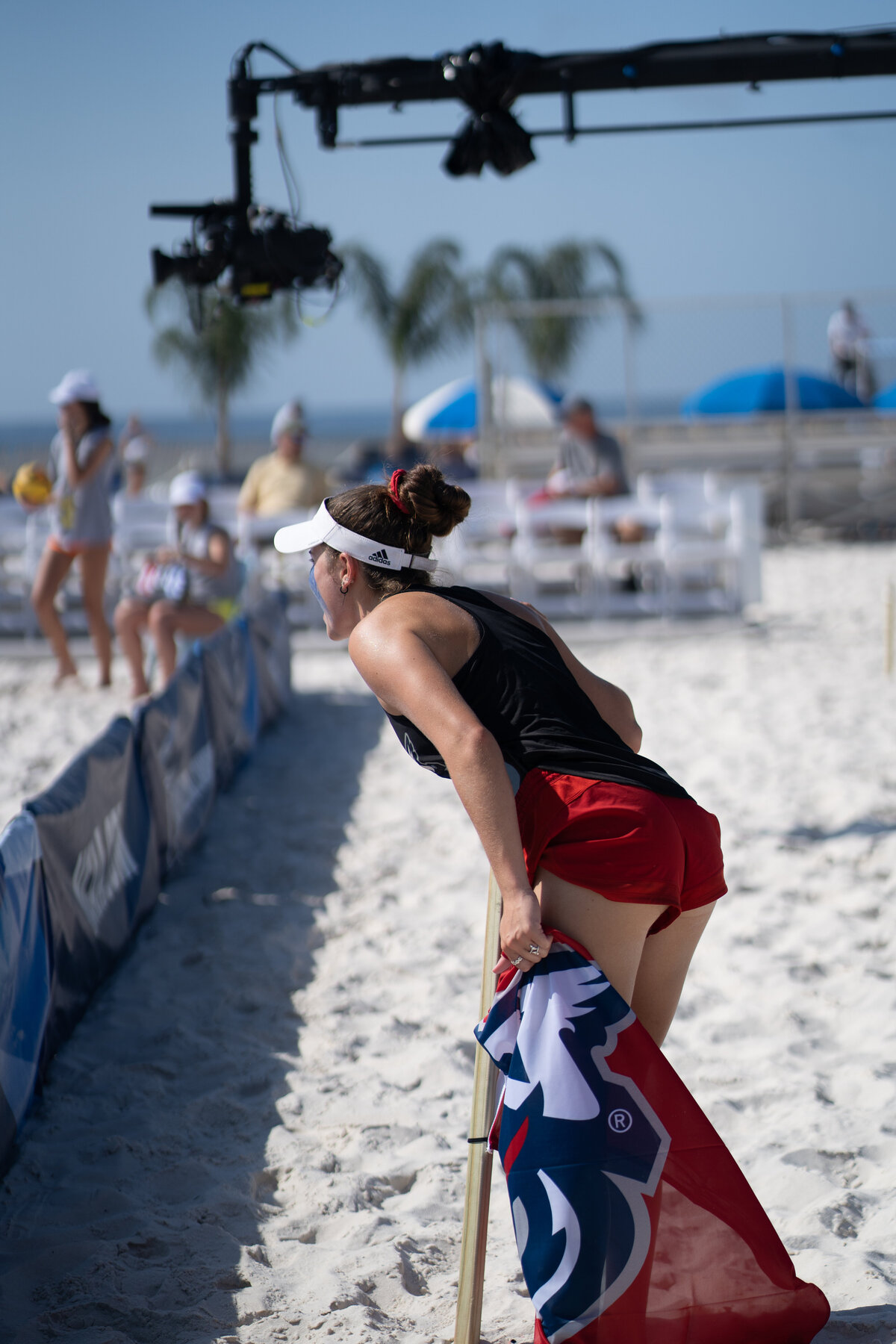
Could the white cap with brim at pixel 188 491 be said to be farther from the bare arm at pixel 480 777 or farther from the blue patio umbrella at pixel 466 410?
the blue patio umbrella at pixel 466 410

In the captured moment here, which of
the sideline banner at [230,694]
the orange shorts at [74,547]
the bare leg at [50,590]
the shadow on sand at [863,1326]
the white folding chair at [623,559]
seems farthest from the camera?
the white folding chair at [623,559]

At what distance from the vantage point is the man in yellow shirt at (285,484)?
9.88 meters

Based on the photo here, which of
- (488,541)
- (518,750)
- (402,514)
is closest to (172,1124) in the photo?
(518,750)

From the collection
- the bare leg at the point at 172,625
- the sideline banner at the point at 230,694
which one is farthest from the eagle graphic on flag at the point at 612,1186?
the bare leg at the point at 172,625

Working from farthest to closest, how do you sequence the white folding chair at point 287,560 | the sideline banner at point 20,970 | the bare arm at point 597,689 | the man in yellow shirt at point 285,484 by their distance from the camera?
the man in yellow shirt at point 285,484 → the white folding chair at point 287,560 → the sideline banner at point 20,970 → the bare arm at point 597,689

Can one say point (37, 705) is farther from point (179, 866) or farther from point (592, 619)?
point (592, 619)

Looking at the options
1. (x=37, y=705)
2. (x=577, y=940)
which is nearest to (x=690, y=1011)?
(x=577, y=940)

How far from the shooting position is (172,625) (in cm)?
685

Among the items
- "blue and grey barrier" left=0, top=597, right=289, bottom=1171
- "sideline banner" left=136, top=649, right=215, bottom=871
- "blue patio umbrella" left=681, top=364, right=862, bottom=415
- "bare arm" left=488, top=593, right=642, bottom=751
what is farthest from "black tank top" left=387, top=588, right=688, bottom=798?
"blue patio umbrella" left=681, top=364, right=862, bottom=415

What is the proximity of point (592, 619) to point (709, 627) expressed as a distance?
95 centimetres

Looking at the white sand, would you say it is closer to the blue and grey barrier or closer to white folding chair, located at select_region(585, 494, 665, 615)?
the blue and grey barrier

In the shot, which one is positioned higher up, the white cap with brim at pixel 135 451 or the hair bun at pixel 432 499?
the hair bun at pixel 432 499

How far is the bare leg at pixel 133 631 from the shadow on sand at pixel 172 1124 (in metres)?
2.56

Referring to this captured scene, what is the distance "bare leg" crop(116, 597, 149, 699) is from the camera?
7.14 m
